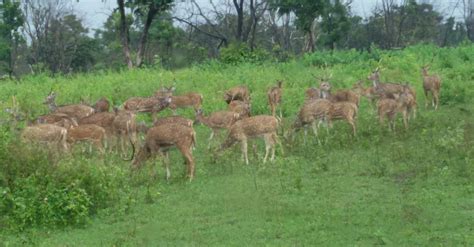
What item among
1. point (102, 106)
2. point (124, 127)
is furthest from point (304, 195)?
point (102, 106)

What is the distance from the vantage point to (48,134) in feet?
50.7

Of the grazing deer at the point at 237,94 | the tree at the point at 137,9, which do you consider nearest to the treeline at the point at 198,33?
the tree at the point at 137,9

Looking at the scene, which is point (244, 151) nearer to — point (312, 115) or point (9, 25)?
point (312, 115)

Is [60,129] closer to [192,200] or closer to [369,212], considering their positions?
[192,200]

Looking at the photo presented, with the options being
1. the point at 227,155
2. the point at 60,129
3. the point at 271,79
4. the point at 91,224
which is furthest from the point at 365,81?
the point at 91,224

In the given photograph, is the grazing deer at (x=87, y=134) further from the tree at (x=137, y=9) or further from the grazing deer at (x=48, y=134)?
the tree at (x=137, y=9)

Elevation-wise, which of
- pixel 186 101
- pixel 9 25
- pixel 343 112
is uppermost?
pixel 9 25

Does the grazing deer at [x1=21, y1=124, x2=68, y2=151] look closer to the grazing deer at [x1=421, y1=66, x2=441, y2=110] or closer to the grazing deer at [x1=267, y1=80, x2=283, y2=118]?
the grazing deer at [x1=267, y1=80, x2=283, y2=118]

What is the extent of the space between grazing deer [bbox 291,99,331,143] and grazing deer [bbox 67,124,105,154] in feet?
14.1

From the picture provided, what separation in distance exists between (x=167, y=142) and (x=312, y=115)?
4.14m

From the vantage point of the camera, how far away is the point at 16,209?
11.1 meters

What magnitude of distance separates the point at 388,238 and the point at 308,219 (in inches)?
Answer: 55.5

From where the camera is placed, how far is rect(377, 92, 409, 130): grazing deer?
1716cm

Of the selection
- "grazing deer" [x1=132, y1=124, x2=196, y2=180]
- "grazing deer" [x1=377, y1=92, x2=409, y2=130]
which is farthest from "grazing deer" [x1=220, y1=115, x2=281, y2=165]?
"grazing deer" [x1=377, y1=92, x2=409, y2=130]
